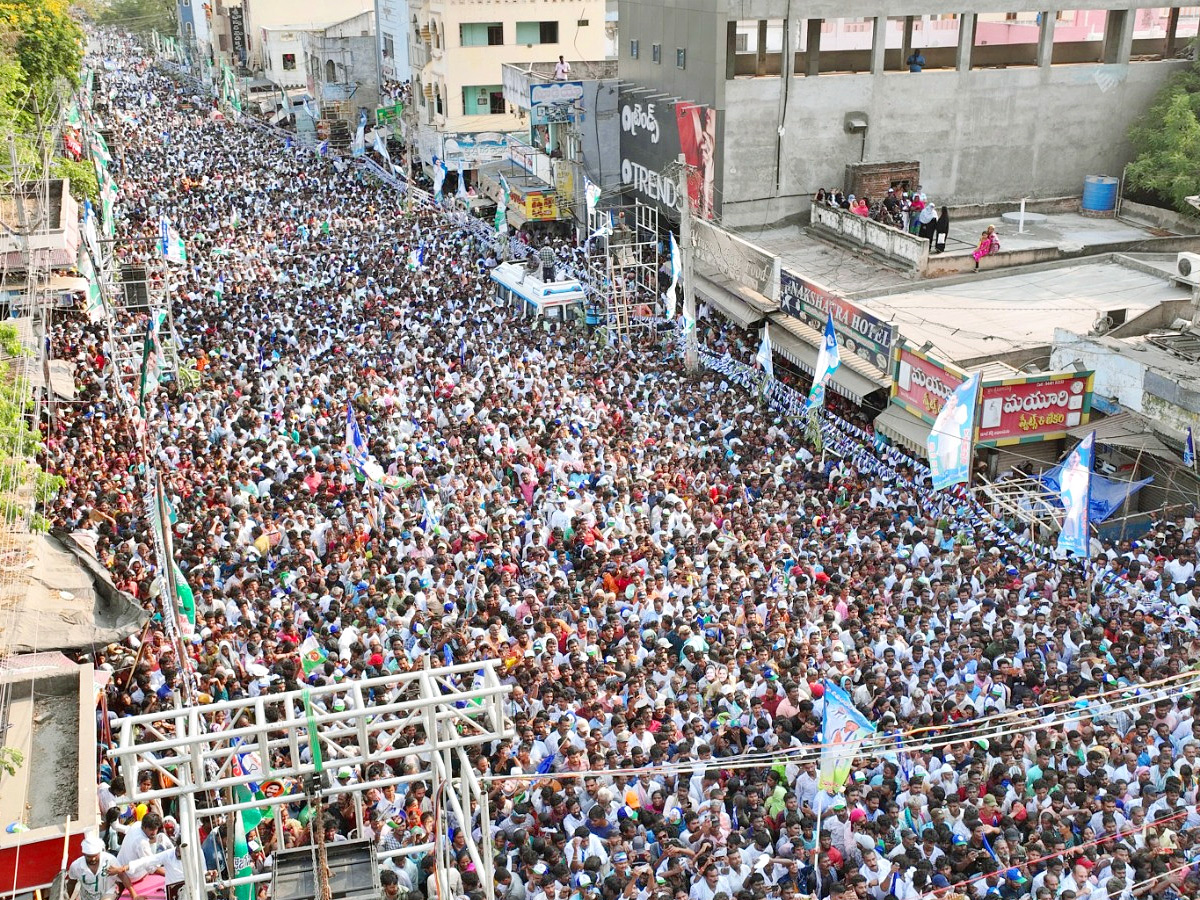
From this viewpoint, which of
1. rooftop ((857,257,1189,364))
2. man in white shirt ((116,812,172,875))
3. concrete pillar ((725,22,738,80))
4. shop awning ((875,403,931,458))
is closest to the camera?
man in white shirt ((116,812,172,875))

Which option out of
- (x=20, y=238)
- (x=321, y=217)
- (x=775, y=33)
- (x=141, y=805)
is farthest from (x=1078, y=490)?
(x=321, y=217)

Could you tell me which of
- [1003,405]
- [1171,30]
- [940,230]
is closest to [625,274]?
[940,230]

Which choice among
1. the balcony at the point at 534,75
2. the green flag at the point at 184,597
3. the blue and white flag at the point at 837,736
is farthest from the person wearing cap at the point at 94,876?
the balcony at the point at 534,75

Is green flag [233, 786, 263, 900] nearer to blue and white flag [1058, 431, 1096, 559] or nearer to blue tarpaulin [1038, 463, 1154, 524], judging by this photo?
blue and white flag [1058, 431, 1096, 559]

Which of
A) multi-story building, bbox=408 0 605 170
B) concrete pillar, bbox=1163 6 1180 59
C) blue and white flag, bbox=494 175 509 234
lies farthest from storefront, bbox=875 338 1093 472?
multi-story building, bbox=408 0 605 170

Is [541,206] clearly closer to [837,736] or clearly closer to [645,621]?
[645,621]

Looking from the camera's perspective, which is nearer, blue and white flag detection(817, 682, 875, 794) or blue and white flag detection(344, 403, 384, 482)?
blue and white flag detection(817, 682, 875, 794)
